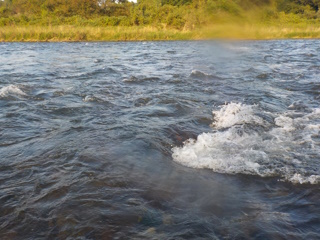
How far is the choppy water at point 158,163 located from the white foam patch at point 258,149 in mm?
15

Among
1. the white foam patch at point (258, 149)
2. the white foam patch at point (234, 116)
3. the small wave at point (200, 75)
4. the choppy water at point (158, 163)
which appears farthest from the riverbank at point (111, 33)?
the white foam patch at point (258, 149)

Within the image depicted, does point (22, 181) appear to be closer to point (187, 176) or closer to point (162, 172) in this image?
point (162, 172)

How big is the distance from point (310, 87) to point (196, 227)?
6968 mm

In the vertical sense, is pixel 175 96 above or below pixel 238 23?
below

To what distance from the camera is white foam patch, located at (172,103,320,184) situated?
11.7 feet

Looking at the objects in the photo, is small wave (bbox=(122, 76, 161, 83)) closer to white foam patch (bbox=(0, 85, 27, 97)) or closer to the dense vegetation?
white foam patch (bbox=(0, 85, 27, 97))

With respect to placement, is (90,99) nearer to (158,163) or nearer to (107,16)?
(158,163)

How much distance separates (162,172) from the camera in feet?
11.7

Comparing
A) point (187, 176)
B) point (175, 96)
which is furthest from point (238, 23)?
point (187, 176)

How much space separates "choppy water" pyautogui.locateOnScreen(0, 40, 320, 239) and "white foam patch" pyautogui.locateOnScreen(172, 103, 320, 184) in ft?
0.05

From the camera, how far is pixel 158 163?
3816mm

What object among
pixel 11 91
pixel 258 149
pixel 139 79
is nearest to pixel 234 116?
pixel 258 149

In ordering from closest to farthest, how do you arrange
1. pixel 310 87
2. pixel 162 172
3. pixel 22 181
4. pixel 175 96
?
pixel 22 181
pixel 162 172
pixel 175 96
pixel 310 87

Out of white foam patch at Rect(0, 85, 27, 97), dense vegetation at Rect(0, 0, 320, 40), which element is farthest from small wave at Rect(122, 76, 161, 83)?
dense vegetation at Rect(0, 0, 320, 40)
